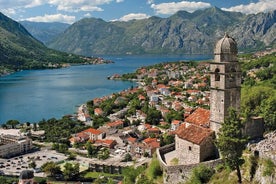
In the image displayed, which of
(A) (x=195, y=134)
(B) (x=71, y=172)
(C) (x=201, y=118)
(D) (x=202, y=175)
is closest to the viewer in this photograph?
(D) (x=202, y=175)

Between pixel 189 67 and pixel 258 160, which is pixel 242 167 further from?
pixel 189 67

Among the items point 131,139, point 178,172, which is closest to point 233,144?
point 178,172

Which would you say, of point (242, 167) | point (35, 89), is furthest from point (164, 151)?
point (35, 89)

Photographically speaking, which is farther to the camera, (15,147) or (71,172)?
(15,147)

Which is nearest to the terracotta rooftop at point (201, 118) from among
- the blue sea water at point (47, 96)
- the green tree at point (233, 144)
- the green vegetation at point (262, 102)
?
the green vegetation at point (262, 102)

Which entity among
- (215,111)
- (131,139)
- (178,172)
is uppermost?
(215,111)

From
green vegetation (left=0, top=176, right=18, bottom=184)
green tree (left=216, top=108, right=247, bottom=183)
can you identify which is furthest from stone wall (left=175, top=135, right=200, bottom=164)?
green vegetation (left=0, top=176, right=18, bottom=184)

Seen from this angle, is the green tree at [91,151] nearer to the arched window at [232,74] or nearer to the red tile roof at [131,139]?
the red tile roof at [131,139]

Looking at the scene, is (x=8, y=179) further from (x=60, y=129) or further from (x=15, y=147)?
(x=60, y=129)
